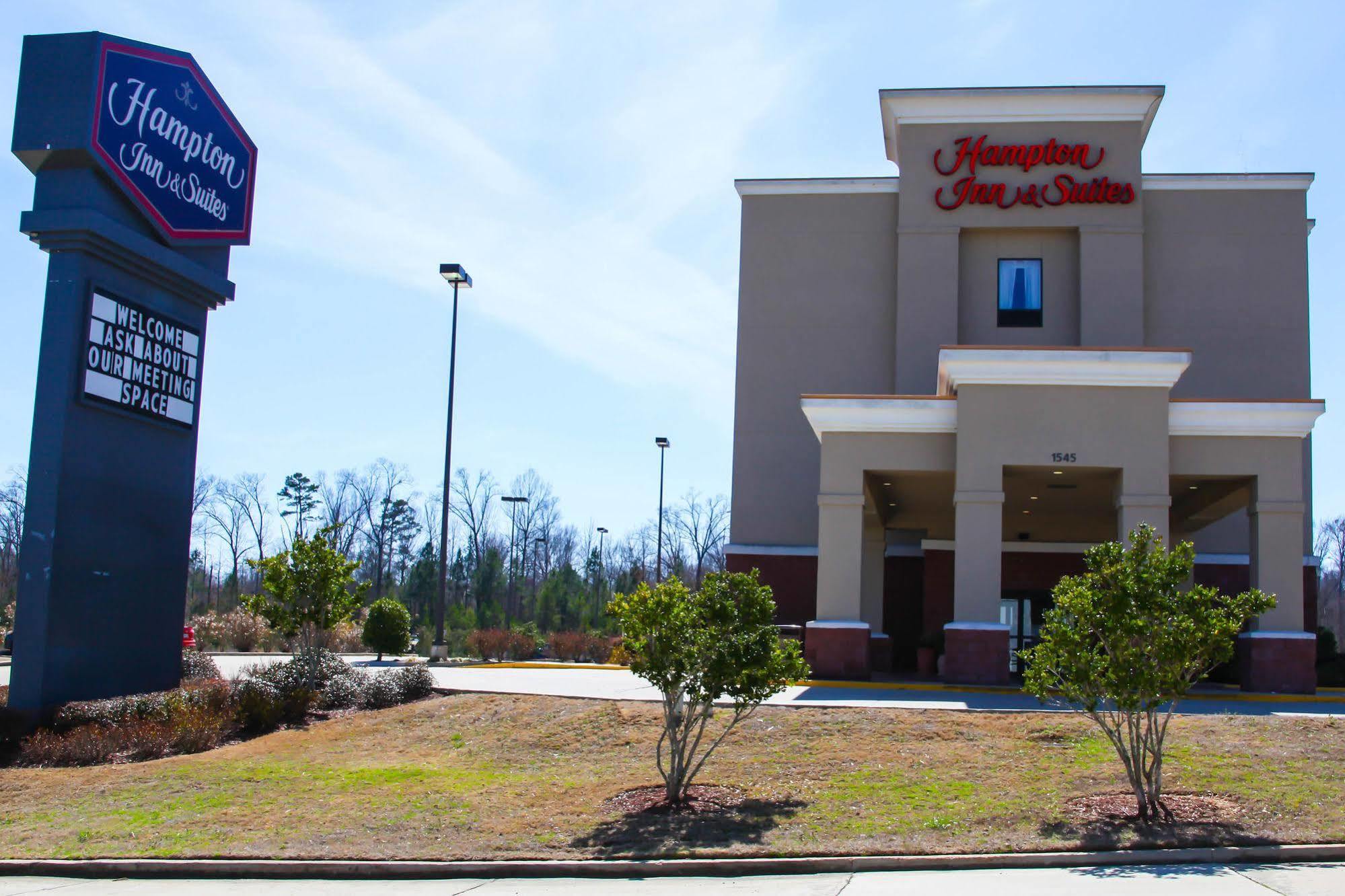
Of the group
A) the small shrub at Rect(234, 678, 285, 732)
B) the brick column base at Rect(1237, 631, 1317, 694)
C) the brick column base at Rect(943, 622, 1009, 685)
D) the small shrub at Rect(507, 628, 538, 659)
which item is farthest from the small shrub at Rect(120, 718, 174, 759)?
the small shrub at Rect(507, 628, 538, 659)

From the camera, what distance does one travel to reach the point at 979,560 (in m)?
23.4

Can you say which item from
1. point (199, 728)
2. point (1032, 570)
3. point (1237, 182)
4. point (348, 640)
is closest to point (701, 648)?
point (199, 728)

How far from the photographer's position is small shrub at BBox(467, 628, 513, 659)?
36750 millimetres

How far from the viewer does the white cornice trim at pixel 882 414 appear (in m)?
24.4

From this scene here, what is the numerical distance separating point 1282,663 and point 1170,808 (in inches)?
485

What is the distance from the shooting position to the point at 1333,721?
16812 millimetres

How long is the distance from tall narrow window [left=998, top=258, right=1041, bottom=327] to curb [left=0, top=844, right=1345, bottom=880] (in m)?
25.0

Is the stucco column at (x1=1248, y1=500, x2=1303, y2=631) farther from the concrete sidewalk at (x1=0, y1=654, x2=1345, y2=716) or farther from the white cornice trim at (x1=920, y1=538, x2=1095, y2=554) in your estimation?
the white cornice trim at (x1=920, y1=538, x2=1095, y2=554)

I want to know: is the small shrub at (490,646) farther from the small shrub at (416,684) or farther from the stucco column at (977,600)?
the stucco column at (977,600)

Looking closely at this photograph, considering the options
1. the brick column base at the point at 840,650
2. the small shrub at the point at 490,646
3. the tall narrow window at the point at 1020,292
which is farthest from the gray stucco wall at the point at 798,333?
the brick column base at the point at 840,650

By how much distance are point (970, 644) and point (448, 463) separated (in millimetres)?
16686

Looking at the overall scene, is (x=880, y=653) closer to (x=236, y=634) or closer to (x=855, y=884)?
(x=855, y=884)

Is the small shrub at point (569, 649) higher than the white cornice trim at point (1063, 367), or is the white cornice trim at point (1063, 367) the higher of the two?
the white cornice trim at point (1063, 367)

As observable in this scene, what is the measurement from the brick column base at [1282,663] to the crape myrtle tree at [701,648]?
1334cm
